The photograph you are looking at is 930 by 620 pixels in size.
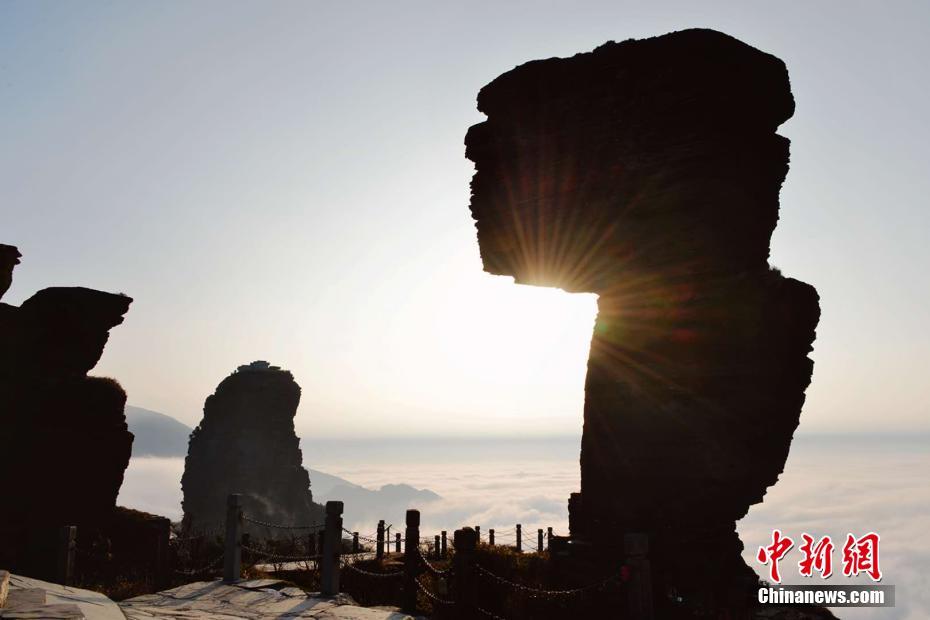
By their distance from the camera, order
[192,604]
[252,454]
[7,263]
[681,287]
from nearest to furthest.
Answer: [192,604]
[681,287]
[7,263]
[252,454]

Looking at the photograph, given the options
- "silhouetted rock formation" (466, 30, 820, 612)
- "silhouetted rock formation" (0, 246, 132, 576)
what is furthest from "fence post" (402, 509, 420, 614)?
"silhouetted rock formation" (0, 246, 132, 576)

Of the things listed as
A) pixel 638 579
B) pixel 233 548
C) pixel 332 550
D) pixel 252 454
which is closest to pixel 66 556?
pixel 233 548

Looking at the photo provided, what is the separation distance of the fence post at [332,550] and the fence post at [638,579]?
486cm

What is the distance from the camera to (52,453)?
2272cm

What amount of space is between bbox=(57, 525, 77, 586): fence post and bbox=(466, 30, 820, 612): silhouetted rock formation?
10.4m

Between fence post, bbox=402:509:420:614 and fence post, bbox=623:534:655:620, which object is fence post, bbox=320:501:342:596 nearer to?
fence post, bbox=402:509:420:614

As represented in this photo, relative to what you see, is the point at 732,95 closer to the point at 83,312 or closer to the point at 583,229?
the point at 583,229

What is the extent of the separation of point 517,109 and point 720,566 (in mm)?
11575

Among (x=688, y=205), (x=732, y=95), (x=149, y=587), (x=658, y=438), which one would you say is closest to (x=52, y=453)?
(x=149, y=587)

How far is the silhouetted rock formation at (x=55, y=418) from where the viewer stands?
2216 cm

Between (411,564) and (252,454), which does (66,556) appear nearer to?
(411,564)

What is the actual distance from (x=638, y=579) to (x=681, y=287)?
794 cm

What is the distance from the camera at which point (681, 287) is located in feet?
48.3

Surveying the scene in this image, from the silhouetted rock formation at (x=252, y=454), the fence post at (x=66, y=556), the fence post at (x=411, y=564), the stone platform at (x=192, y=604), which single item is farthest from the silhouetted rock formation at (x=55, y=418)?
the silhouetted rock formation at (x=252, y=454)
